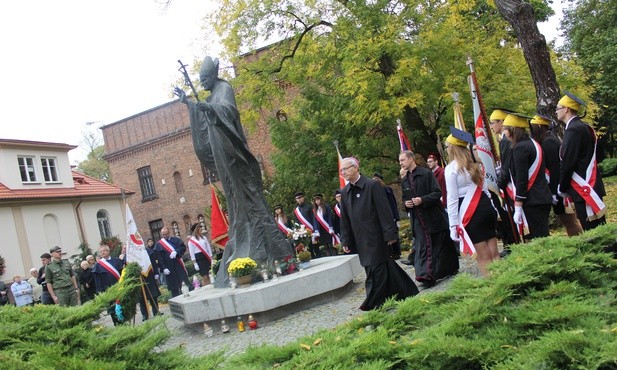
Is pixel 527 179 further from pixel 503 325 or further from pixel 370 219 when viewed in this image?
pixel 503 325

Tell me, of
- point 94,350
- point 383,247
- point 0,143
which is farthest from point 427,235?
point 0,143

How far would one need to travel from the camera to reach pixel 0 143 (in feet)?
108

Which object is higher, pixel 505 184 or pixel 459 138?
pixel 459 138

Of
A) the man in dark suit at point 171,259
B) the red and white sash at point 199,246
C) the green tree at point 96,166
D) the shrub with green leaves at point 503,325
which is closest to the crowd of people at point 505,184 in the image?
the shrub with green leaves at point 503,325

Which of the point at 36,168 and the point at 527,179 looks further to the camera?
the point at 36,168

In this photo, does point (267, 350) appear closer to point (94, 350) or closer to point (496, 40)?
point (94, 350)

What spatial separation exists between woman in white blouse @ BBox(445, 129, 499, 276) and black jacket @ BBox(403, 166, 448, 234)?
1.50m

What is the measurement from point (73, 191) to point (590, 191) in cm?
3556

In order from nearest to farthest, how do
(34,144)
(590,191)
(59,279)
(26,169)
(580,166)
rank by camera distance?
(590,191)
(580,166)
(59,279)
(26,169)
(34,144)

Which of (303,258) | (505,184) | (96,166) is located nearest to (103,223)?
(96,166)

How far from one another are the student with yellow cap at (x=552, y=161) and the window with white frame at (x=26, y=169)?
33511mm

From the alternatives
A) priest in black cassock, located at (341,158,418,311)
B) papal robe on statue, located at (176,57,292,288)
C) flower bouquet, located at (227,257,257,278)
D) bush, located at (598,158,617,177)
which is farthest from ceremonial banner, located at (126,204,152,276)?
bush, located at (598,158,617,177)

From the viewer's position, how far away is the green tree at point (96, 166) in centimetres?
6194

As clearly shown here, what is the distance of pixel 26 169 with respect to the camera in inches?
Answer: 1377
